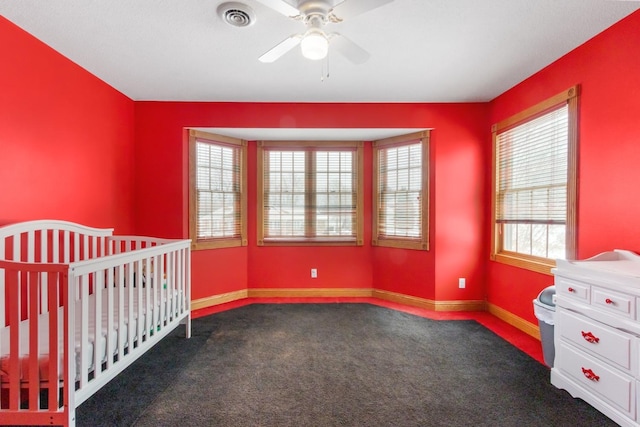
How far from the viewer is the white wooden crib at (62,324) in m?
1.33

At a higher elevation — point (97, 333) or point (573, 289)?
point (573, 289)

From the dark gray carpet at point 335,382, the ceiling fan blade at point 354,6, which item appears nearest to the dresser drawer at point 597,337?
Result: the dark gray carpet at point 335,382

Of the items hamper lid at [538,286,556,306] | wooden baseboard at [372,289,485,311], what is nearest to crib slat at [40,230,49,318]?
wooden baseboard at [372,289,485,311]

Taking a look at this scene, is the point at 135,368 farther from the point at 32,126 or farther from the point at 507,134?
the point at 507,134

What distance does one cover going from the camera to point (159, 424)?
1.56 meters

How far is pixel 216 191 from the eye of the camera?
353 cm

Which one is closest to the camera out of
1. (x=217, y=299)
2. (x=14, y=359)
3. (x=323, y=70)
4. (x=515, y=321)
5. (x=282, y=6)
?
(x=14, y=359)

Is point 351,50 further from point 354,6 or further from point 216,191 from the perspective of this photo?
point 216,191

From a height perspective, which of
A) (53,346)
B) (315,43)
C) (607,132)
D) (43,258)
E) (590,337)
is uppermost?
(315,43)

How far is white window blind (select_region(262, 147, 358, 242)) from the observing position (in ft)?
12.4

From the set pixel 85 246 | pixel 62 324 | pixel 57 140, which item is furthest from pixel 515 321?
pixel 57 140

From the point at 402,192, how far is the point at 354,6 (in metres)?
2.43

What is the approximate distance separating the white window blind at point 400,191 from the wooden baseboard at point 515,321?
1089 millimetres

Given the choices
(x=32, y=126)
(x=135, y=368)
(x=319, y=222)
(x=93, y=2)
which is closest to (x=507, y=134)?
(x=319, y=222)
